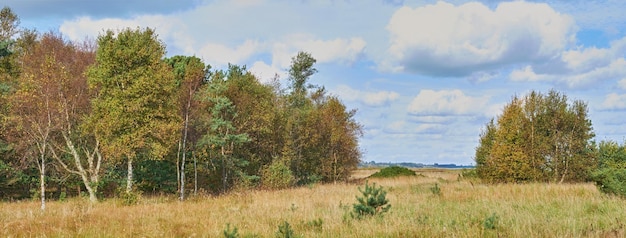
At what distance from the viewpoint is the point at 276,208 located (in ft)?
48.4

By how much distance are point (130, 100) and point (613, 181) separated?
20.6 metres

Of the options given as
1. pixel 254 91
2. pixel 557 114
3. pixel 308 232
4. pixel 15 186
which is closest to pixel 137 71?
pixel 254 91

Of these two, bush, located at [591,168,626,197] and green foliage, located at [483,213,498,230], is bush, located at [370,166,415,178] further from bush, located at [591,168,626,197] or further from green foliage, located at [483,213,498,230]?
green foliage, located at [483,213,498,230]

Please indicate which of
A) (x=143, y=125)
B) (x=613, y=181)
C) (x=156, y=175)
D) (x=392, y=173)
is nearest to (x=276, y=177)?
(x=156, y=175)

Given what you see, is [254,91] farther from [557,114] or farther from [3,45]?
[557,114]

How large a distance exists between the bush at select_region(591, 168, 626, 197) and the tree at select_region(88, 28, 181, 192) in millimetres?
18558

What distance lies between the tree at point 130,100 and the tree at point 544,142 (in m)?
20.4

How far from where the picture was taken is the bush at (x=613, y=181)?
1413 centimetres

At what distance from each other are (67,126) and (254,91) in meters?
12.6

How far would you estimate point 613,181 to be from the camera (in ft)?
47.0

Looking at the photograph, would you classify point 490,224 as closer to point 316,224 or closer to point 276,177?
point 316,224

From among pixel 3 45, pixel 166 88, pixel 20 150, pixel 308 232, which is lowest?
pixel 308 232

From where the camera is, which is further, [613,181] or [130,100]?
[130,100]

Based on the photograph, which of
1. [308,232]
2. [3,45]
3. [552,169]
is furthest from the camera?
A: [552,169]
